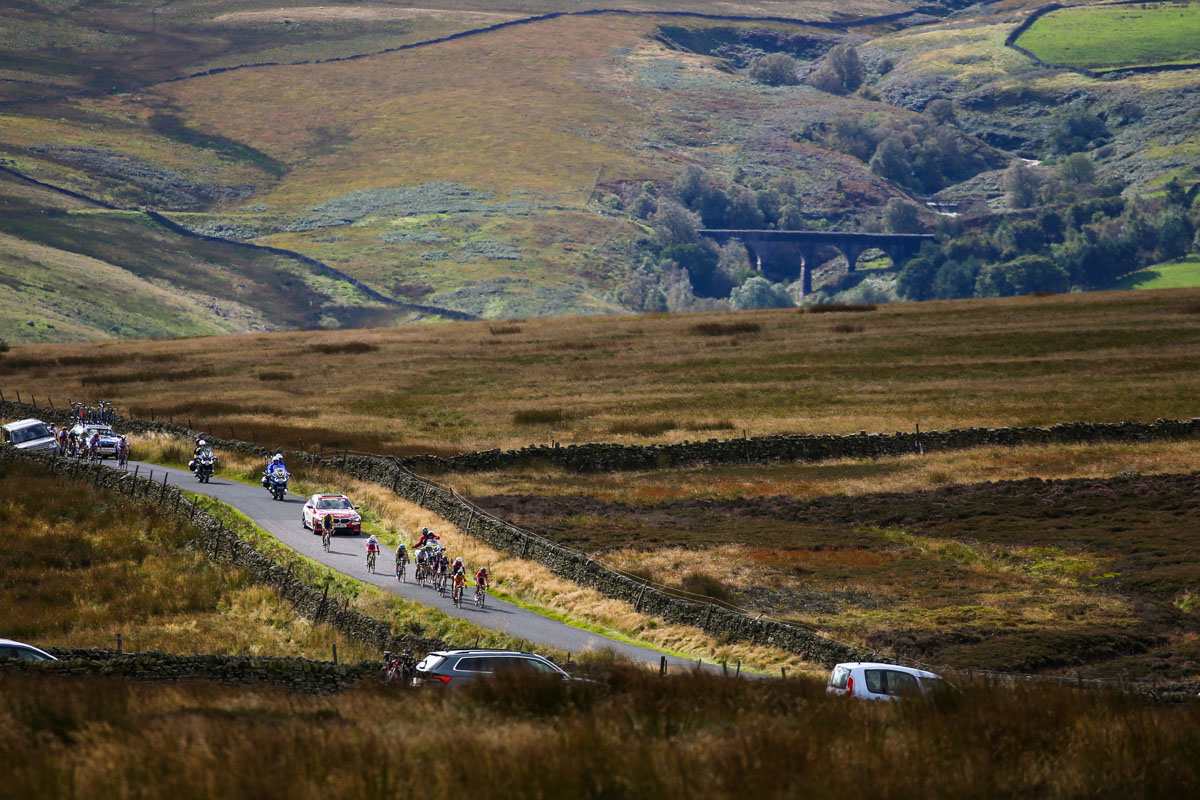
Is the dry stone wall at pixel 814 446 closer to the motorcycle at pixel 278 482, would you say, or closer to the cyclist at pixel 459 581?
the motorcycle at pixel 278 482

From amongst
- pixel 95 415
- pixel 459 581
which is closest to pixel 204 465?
pixel 95 415

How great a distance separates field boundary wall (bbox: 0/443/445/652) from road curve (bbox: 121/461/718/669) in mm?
1770

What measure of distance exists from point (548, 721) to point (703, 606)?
17.2m

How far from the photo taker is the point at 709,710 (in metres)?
17.5

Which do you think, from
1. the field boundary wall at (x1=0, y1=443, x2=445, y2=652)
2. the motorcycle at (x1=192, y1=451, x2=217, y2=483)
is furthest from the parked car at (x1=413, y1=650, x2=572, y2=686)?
the motorcycle at (x1=192, y1=451, x2=217, y2=483)

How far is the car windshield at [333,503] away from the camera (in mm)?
47281

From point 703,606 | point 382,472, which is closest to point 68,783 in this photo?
point 703,606

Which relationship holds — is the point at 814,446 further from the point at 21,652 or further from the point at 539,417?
the point at 21,652

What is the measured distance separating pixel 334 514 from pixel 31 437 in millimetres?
24549

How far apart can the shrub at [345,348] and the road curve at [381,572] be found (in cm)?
6192

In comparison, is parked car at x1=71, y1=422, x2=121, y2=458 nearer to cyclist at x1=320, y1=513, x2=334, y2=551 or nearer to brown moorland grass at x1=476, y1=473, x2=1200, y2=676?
cyclist at x1=320, y1=513, x2=334, y2=551

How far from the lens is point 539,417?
77625 mm

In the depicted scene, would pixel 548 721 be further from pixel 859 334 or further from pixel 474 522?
pixel 859 334

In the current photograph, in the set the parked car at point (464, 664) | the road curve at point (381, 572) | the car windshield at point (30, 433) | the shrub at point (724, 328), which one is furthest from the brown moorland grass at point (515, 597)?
the shrub at point (724, 328)
